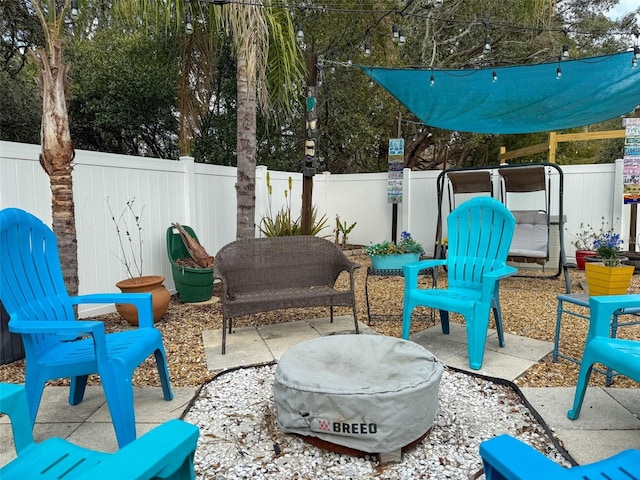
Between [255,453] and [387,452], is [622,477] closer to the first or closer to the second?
[387,452]

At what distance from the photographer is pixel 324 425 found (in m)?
1.59

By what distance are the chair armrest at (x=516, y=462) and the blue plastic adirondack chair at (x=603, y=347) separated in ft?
3.17

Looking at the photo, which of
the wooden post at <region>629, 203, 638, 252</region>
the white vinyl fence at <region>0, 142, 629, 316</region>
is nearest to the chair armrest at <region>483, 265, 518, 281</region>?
the white vinyl fence at <region>0, 142, 629, 316</region>

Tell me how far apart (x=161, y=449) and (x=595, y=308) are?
189cm

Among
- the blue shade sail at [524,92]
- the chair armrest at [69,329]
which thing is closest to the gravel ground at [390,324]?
the chair armrest at [69,329]

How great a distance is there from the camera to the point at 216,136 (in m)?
8.43

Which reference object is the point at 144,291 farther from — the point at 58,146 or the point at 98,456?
the point at 98,456

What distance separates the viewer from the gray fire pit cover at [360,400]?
154cm

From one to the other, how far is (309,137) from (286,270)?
6.44ft

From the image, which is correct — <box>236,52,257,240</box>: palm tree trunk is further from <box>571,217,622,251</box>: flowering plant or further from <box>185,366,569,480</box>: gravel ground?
<box>571,217,622,251</box>: flowering plant

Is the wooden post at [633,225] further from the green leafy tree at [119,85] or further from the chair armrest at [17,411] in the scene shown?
the green leafy tree at [119,85]

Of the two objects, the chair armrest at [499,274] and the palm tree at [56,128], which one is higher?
the palm tree at [56,128]

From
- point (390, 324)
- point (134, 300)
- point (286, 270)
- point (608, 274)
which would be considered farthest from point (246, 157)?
point (608, 274)

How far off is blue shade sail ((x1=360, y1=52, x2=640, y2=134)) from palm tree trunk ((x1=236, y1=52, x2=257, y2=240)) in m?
1.44
